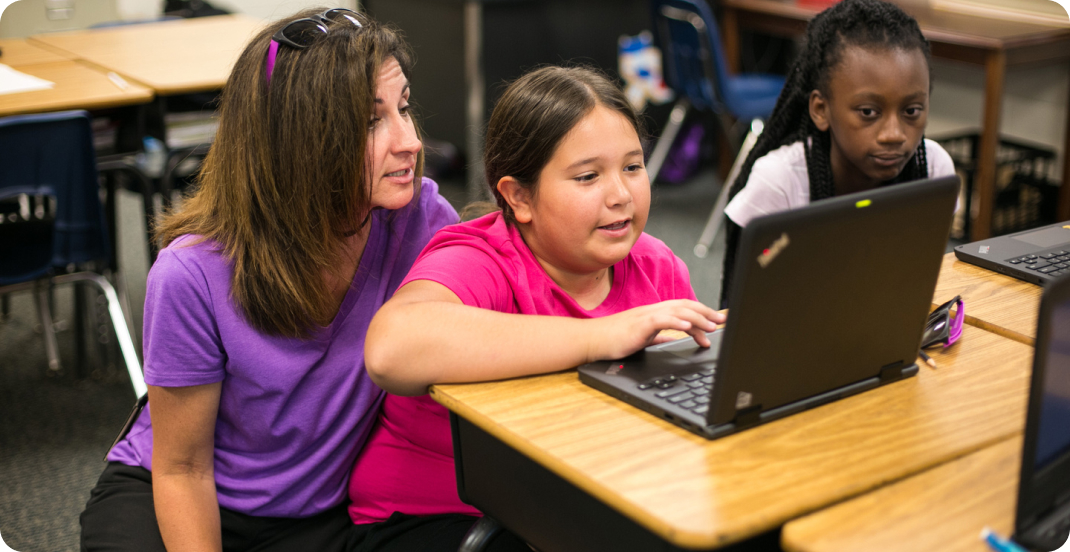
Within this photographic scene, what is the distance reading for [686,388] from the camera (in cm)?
98

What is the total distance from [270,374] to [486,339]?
1.15 feet

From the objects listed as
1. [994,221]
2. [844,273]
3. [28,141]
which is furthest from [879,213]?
[994,221]

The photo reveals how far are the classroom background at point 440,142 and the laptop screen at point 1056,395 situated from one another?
1440mm

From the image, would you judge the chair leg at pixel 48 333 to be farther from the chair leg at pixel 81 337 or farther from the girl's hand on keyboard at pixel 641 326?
the girl's hand on keyboard at pixel 641 326

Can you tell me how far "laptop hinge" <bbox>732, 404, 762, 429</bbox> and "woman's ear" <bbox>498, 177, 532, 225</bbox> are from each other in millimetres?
442

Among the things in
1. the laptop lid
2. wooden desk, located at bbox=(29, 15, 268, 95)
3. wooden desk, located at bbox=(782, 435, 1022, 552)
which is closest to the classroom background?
wooden desk, located at bbox=(29, 15, 268, 95)

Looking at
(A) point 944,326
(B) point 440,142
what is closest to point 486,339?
(A) point 944,326

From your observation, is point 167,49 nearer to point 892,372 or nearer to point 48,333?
point 48,333

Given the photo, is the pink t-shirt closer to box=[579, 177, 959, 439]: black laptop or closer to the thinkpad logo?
box=[579, 177, 959, 439]: black laptop

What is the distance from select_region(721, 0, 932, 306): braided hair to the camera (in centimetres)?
160

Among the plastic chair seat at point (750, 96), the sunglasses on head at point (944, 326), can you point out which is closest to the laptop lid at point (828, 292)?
the sunglasses on head at point (944, 326)

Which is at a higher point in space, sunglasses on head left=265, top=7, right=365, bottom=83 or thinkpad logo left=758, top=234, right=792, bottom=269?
sunglasses on head left=265, top=7, right=365, bottom=83

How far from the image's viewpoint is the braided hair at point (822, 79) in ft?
5.24

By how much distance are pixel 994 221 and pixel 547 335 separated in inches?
121
